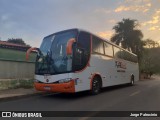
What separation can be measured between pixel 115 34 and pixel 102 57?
3334 centimetres

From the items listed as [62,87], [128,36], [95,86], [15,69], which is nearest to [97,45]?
[95,86]

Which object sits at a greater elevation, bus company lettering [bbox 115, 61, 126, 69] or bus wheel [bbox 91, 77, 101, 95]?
bus company lettering [bbox 115, 61, 126, 69]

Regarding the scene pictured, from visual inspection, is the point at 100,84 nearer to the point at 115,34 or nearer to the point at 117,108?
the point at 117,108

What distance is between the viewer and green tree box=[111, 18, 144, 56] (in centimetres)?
4637

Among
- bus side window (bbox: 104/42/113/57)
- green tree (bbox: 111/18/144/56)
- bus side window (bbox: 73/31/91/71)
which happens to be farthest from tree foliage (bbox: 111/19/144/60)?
bus side window (bbox: 73/31/91/71)

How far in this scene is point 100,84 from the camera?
14914mm

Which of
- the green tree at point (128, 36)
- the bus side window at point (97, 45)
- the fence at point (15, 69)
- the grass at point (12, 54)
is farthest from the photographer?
the green tree at point (128, 36)

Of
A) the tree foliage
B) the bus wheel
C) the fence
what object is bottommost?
the bus wheel

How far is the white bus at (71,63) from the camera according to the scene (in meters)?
12.0

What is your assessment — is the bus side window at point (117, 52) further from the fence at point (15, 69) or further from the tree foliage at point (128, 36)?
the tree foliage at point (128, 36)

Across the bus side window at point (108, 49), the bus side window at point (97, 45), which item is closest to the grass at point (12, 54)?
the bus side window at point (108, 49)

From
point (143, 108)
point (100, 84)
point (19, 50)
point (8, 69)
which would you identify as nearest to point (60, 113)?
point (143, 108)

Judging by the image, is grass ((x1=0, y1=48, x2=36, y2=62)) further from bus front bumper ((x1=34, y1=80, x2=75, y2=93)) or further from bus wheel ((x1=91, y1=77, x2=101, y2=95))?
bus wheel ((x1=91, y1=77, x2=101, y2=95))

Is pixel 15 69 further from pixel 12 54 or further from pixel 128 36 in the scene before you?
pixel 128 36
